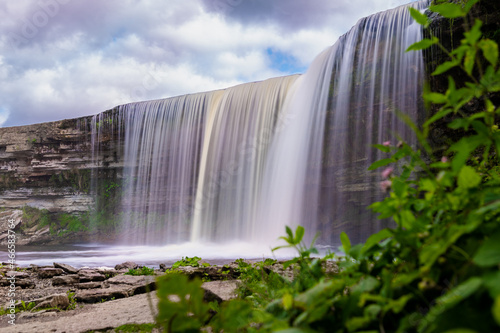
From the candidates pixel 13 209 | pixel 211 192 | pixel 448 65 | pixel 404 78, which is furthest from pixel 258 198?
pixel 13 209

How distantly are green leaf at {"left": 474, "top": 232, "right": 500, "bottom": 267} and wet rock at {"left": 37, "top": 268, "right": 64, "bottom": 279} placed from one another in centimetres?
677

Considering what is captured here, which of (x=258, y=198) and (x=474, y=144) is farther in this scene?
(x=258, y=198)

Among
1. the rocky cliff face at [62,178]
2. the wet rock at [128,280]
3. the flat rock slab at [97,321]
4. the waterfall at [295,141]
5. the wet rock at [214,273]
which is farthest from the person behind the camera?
the rocky cliff face at [62,178]

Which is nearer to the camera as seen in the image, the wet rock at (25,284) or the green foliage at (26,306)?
the green foliage at (26,306)

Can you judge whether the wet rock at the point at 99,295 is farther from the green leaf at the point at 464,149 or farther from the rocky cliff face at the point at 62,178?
the rocky cliff face at the point at 62,178

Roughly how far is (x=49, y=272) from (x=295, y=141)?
8.15 m

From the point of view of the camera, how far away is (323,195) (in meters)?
12.1

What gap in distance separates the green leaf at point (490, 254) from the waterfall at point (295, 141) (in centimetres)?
979

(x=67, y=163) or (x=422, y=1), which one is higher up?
(x=422, y=1)

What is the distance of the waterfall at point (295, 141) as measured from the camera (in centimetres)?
1034

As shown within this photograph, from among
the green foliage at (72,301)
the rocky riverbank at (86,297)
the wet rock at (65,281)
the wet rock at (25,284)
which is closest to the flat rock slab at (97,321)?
the rocky riverbank at (86,297)

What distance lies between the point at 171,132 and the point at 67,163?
757 cm

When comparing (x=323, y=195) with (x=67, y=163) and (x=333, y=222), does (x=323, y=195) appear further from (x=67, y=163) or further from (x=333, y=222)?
(x=67, y=163)

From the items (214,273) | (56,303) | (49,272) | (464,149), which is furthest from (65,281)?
A: (464,149)
